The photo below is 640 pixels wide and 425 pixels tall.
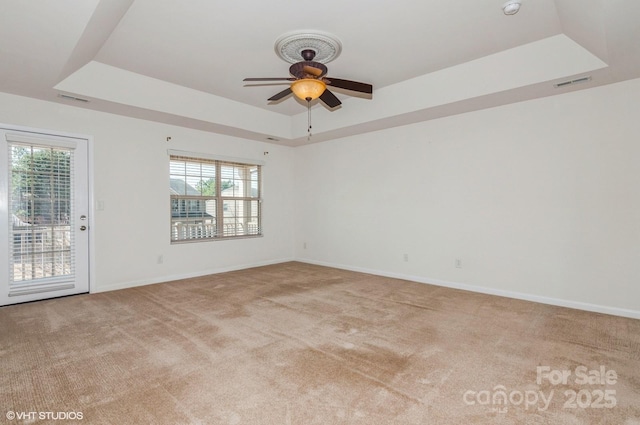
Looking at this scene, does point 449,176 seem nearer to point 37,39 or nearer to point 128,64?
point 128,64

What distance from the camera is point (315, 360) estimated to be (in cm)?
236

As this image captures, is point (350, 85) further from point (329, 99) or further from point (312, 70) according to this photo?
point (312, 70)

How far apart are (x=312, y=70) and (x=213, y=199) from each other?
3.43 meters

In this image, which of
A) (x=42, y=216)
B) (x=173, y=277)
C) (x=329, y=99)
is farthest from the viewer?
(x=173, y=277)

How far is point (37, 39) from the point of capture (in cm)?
253

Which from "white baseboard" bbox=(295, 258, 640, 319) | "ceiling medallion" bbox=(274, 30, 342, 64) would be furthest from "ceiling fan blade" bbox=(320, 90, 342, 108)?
"white baseboard" bbox=(295, 258, 640, 319)

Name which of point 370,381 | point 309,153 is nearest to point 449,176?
point 309,153

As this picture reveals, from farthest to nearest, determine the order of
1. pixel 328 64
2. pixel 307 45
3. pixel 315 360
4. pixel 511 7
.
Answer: pixel 328 64 < pixel 307 45 < pixel 511 7 < pixel 315 360

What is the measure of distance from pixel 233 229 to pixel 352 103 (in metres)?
3.10

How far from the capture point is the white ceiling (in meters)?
2.51

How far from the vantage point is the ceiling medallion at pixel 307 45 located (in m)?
3.07

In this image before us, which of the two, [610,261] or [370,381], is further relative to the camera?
[610,261]

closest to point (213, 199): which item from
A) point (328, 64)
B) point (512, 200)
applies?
point (328, 64)

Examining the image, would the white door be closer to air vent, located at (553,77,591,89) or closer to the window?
the window
